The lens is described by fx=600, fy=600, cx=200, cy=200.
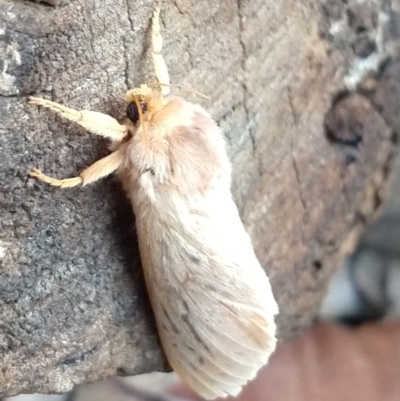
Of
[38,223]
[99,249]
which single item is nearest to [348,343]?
[99,249]

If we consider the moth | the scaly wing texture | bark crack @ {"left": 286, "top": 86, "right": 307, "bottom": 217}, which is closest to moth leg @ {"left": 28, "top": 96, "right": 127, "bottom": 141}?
the moth

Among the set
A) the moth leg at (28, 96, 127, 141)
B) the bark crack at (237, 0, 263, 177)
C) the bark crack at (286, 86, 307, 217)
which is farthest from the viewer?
the bark crack at (286, 86, 307, 217)

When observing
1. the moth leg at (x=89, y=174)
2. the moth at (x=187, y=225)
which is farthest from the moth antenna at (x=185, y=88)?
the moth leg at (x=89, y=174)

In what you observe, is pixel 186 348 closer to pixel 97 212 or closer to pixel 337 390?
pixel 97 212

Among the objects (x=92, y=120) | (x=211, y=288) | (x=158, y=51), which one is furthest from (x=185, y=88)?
(x=211, y=288)

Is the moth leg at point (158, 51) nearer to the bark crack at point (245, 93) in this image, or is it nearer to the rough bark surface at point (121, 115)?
the rough bark surface at point (121, 115)

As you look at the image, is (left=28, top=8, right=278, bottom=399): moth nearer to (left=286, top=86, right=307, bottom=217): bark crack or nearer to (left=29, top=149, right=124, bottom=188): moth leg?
(left=29, top=149, right=124, bottom=188): moth leg

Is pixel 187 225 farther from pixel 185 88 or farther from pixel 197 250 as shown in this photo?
pixel 185 88
